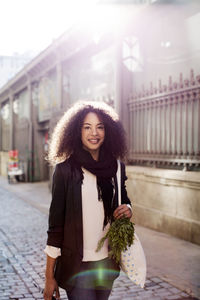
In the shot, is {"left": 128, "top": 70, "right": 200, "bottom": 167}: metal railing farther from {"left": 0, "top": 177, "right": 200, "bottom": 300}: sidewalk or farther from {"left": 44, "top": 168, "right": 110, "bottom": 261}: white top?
{"left": 44, "top": 168, "right": 110, "bottom": 261}: white top

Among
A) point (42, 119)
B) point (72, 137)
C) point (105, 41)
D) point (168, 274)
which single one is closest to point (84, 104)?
point (72, 137)

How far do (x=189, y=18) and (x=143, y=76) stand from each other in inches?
61.1

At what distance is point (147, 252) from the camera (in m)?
5.76

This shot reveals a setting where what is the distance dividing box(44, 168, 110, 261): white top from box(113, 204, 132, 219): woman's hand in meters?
0.09

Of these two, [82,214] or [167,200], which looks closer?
[82,214]

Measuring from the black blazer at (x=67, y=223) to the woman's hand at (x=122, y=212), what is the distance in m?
0.21

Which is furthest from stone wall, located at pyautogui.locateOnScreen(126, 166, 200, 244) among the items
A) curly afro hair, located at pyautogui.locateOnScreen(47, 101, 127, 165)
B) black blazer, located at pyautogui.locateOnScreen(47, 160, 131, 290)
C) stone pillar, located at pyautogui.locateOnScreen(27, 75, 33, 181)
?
stone pillar, located at pyautogui.locateOnScreen(27, 75, 33, 181)

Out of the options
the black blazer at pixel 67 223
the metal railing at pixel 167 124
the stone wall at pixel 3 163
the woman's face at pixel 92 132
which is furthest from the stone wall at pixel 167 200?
the stone wall at pixel 3 163

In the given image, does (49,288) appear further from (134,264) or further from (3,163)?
(3,163)

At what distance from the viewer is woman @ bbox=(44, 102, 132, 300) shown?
2.37 m

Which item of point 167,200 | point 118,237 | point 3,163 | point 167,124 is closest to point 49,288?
point 118,237

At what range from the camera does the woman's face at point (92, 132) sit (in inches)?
99.1

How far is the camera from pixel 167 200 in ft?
22.9

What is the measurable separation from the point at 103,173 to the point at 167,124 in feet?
17.2
